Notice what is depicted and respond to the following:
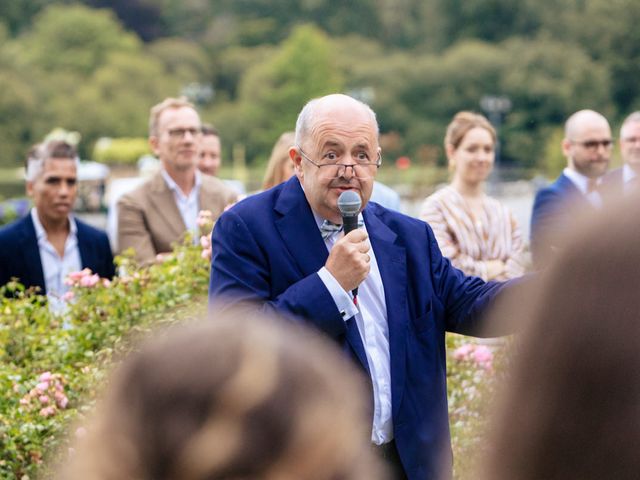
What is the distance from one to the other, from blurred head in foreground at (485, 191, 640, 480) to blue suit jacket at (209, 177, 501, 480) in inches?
87.7

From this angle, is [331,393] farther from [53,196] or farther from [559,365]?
[53,196]

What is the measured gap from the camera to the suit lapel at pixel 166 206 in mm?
7324

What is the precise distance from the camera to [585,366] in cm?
147

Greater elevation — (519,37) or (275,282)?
(275,282)

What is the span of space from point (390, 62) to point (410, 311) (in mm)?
88706

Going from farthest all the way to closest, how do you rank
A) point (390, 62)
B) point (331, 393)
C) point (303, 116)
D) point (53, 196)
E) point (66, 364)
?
point (390, 62) < point (53, 196) < point (66, 364) < point (303, 116) < point (331, 393)

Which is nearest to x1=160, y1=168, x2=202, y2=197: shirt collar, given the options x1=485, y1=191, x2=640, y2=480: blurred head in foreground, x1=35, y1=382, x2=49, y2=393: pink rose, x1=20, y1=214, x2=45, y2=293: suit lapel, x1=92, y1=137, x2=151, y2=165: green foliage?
x1=20, y1=214, x2=45, y2=293: suit lapel

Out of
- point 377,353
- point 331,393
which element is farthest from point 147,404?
point 377,353

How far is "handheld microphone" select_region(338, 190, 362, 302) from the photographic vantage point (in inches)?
151

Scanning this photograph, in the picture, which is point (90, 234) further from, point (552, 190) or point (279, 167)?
point (552, 190)

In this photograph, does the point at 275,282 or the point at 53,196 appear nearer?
the point at 275,282

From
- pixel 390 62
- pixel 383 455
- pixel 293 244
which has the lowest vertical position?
pixel 390 62

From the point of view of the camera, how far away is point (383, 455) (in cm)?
388

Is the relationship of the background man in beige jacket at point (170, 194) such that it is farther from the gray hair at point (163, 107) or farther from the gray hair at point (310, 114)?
the gray hair at point (310, 114)
